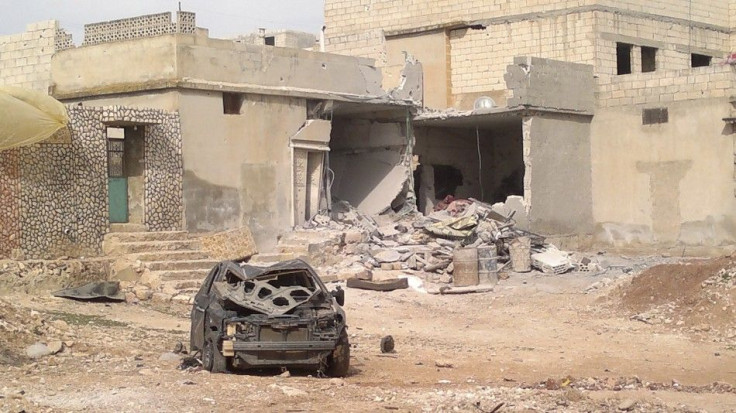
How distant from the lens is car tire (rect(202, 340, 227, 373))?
12.2 meters

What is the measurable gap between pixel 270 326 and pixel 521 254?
11519 mm

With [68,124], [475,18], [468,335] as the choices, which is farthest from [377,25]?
[468,335]

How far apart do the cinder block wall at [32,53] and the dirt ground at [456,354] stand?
1182cm

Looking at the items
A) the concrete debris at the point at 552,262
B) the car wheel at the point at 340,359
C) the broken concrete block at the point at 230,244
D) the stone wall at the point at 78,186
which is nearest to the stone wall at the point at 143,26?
the stone wall at the point at 78,186

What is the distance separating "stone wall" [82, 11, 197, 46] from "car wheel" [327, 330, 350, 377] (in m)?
16.2

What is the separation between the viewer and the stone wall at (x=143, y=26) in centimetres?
2728

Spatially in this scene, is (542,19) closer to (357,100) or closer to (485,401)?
(357,100)

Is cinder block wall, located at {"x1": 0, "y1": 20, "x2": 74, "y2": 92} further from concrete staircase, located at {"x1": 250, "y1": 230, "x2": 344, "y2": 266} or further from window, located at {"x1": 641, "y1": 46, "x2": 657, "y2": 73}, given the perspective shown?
window, located at {"x1": 641, "y1": 46, "x2": 657, "y2": 73}

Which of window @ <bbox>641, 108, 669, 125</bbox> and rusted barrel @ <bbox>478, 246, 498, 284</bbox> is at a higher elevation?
window @ <bbox>641, 108, 669, 125</bbox>

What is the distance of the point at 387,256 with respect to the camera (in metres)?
22.7

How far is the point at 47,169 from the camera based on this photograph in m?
19.9

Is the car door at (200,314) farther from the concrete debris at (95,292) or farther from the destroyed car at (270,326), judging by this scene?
the concrete debris at (95,292)

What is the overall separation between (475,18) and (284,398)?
784 inches

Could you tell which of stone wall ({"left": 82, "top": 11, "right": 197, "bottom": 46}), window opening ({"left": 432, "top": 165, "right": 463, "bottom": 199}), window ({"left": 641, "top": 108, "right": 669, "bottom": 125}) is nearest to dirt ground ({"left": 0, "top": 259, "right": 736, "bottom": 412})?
window ({"left": 641, "top": 108, "right": 669, "bottom": 125})
